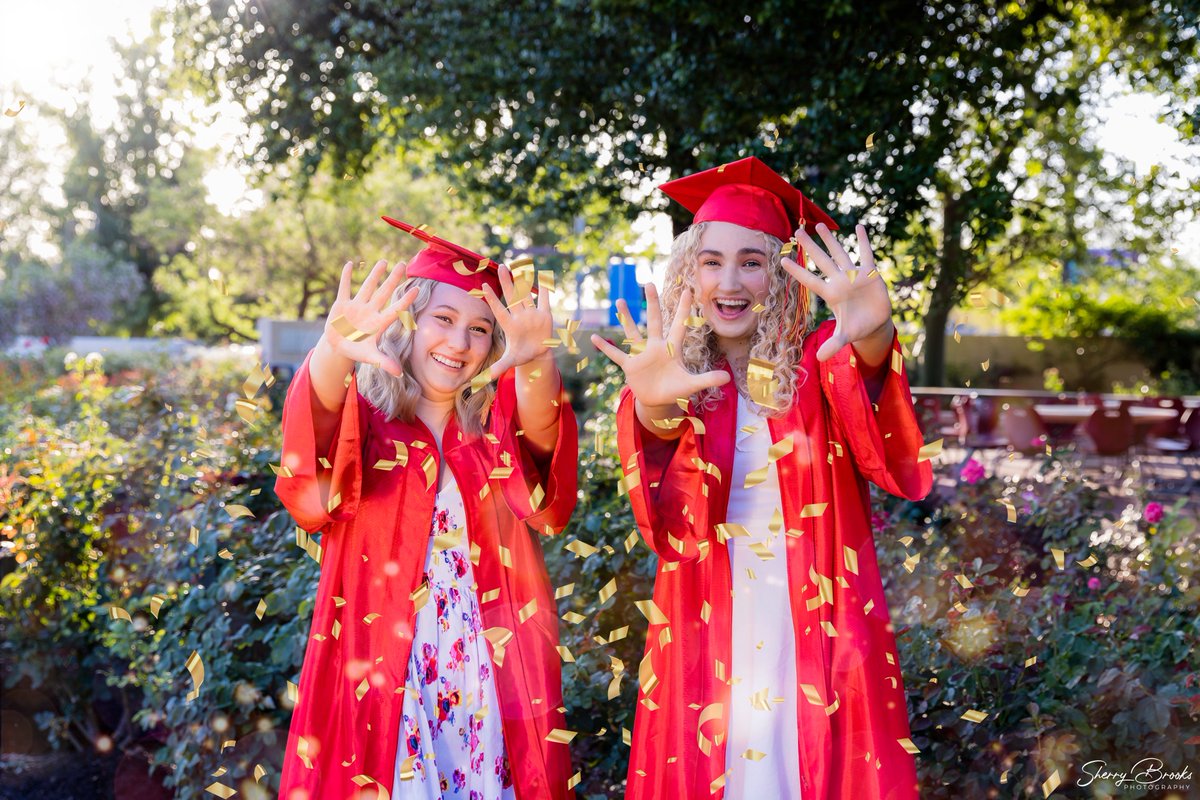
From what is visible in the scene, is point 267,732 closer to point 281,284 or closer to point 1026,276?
point 1026,276

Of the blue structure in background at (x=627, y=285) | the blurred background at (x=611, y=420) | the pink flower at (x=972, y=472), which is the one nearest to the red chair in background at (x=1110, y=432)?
the blurred background at (x=611, y=420)

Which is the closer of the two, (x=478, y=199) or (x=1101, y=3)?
(x=478, y=199)

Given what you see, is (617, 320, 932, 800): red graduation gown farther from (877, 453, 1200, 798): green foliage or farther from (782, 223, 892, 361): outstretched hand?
(877, 453, 1200, 798): green foliage

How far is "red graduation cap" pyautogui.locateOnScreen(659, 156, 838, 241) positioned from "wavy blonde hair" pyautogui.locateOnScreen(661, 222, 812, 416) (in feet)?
0.13

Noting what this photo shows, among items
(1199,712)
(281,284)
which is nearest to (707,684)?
(1199,712)

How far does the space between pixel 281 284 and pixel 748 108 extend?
2144 centimetres

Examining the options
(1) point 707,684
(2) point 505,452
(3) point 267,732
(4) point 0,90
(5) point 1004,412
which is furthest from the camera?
(4) point 0,90

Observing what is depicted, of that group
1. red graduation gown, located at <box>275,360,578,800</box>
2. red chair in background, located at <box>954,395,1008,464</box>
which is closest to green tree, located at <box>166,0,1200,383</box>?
red chair in background, located at <box>954,395,1008,464</box>

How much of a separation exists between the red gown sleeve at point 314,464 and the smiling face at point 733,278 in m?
0.85

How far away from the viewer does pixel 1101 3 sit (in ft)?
30.0

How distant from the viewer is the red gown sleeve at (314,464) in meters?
2.26

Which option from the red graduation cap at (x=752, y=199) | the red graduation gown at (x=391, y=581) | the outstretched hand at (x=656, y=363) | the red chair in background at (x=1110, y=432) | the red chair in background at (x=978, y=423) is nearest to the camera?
the outstretched hand at (x=656, y=363)

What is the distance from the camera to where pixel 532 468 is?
2.38 meters

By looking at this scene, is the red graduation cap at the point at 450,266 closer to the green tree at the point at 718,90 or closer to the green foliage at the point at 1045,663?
the green foliage at the point at 1045,663
